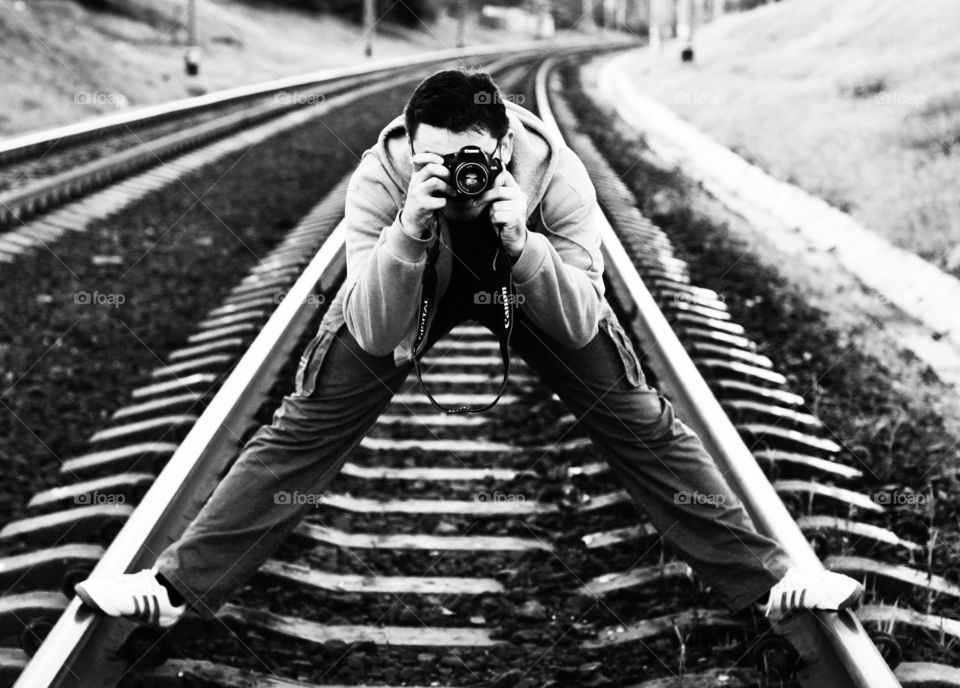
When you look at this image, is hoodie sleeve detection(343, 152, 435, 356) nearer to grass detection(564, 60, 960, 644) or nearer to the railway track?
the railway track

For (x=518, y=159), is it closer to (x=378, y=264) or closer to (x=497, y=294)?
(x=497, y=294)

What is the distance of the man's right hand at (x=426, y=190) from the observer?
2574 millimetres

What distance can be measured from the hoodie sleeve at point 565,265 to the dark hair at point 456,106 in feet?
0.92

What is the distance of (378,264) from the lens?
2674 mm

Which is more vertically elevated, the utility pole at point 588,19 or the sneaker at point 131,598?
the utility pole at point 588,19

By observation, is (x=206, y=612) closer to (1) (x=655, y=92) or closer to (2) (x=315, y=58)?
(1) (x=655, y=92)

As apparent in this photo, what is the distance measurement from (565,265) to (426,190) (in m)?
0.43

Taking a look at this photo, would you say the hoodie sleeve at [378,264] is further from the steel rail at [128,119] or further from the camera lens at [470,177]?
the steel rail at [128,119]

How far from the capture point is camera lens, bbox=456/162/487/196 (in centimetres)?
256

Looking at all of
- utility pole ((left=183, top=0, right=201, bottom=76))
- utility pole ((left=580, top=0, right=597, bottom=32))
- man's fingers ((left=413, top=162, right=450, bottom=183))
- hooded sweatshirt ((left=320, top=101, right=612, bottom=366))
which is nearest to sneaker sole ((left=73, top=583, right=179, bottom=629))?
hooded sweatshirt ((left=320, top=101, right=612, bottom=366))

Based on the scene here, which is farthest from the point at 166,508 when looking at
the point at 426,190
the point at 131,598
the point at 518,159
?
the point at 518,159

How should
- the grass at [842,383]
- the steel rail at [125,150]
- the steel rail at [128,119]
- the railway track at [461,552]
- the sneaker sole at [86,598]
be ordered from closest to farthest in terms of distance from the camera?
the sneaker sole at [86,598], the railway track at [461,552], the grass at [842,383], the steel rail at [125,150], the steel rail at [128,119]

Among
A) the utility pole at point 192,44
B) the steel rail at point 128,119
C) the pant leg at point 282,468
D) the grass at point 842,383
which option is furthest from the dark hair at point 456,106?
the utility pole at point 192,44

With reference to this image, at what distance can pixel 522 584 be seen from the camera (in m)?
3.43
